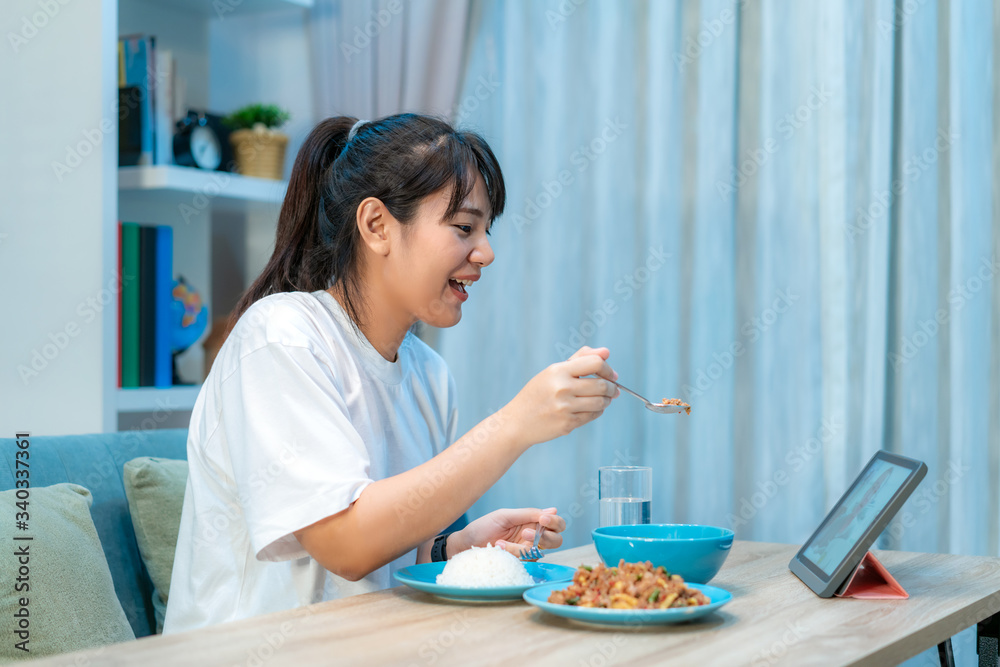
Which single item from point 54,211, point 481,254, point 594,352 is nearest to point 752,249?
point 481,254

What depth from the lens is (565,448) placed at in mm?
2496

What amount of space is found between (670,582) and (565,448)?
1540 millimetres

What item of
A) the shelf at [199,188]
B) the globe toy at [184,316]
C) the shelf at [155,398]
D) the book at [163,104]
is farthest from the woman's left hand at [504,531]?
the book at [163,104]

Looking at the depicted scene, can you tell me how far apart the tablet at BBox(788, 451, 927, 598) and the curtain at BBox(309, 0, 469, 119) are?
172 cm

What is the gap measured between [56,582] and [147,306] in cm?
98

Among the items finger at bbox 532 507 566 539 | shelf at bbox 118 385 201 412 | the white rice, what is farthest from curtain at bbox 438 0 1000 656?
the white rice

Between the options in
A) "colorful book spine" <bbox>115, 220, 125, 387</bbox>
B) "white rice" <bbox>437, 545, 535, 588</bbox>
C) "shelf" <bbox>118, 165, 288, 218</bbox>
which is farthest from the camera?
"shelf" <bbox>118, 165, 288, 218</bbox>

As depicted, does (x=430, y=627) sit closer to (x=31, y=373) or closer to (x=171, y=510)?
(x=171, y=510)

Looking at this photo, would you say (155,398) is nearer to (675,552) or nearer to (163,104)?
(163,104)

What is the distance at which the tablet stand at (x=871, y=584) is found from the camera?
1.08 m

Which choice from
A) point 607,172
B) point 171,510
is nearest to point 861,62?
point 607,172

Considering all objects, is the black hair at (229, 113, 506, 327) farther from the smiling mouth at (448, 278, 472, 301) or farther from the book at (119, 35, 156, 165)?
the book at (119, 35, 156, 165)

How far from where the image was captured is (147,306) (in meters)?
2.26

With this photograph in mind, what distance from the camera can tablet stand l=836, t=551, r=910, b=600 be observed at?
108cm
